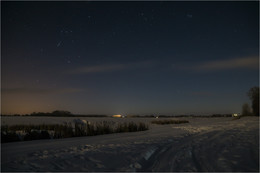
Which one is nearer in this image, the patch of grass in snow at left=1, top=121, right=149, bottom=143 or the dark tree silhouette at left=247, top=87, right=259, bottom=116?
the patch of grass in snow at left=1, top=121, right=149, bottom=143

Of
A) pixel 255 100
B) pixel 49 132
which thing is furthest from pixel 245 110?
pixel 49 132

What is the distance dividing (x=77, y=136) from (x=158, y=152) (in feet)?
17.6

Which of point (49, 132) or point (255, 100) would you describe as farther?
point (255, 100)

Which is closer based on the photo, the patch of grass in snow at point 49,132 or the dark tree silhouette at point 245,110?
the patch of grass in snow at point 49,132

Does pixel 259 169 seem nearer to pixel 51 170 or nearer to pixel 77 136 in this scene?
pixel 51 170

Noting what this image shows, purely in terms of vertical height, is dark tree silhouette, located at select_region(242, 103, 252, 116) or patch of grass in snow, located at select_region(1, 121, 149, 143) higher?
patch of grass in snow, located at select_region(1, 121, 149, 143)

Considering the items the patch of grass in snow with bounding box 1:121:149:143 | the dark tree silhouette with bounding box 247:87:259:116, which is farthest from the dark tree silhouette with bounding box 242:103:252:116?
the patch of grass in snow with bounding box 1:121:149:143

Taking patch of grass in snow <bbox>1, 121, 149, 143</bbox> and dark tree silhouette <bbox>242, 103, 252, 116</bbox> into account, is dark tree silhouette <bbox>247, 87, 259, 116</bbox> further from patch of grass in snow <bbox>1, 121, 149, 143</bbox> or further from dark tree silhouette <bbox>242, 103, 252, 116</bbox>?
patch of grass in snow <bbox>1, 121, 149, 143</bbox>

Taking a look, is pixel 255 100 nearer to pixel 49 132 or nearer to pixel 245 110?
pixel 245 110

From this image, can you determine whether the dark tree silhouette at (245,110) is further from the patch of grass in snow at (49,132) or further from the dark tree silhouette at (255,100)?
the patch of grass in snow at (49,132)

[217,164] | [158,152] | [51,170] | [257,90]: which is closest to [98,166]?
[51,170]

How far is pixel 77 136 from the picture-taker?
10.2 metres

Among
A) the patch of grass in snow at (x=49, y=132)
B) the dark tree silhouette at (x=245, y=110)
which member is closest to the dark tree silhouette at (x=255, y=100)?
the dark tree silhouette at (x=245, y=110)

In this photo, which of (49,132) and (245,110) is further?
(245,110)
